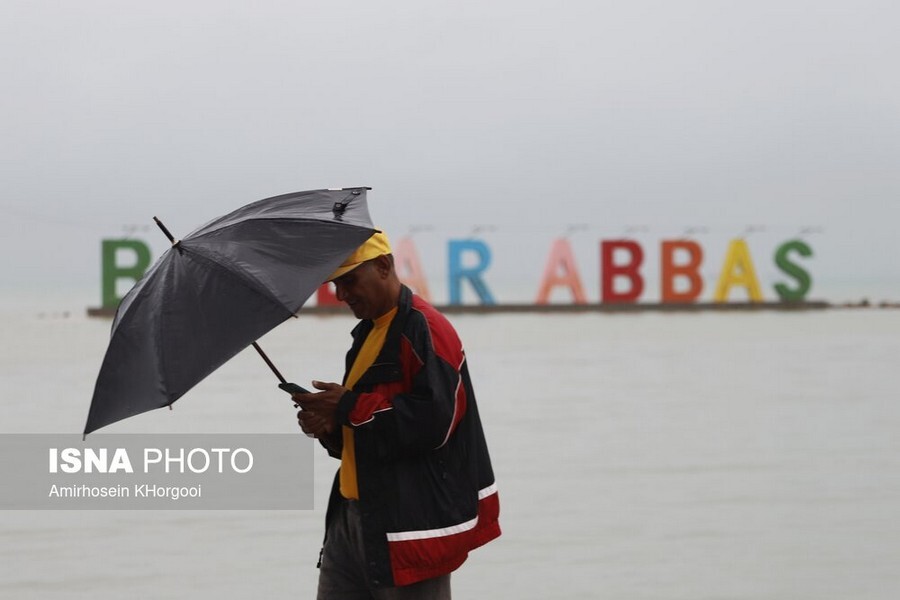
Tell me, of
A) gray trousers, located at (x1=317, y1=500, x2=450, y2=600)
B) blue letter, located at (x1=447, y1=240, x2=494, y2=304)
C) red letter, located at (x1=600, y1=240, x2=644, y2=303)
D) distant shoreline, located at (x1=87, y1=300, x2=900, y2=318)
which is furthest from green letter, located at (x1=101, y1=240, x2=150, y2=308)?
gray trousers, located at (x1=317, y1=500, x2=450, y2=600)

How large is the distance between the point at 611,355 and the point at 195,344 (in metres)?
16.4

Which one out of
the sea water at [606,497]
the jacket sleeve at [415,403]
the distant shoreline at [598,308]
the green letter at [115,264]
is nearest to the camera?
the jacket sleeve at [415,403]

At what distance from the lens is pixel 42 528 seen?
282 inches

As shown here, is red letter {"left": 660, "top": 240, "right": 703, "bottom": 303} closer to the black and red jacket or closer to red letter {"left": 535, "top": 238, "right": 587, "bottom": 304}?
red letter {"left": 535, "top": 238, "right": 587, "bottom": 304}

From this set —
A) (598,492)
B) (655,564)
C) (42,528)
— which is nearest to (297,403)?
(655,564)

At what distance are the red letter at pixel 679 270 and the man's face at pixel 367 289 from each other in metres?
32.1

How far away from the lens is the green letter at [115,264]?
33656 millimetres

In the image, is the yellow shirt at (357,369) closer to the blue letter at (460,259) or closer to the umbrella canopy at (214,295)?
the umbrella canopy at (214,295)

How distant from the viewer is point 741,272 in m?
36.1

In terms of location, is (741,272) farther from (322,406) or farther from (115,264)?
(322,406)

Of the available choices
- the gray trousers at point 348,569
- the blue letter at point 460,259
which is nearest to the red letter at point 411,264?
the blue letter at point 460,259

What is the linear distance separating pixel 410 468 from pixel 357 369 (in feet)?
0.84

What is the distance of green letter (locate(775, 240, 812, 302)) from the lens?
35.6m

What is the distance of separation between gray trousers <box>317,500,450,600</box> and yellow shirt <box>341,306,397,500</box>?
4 centimetres
